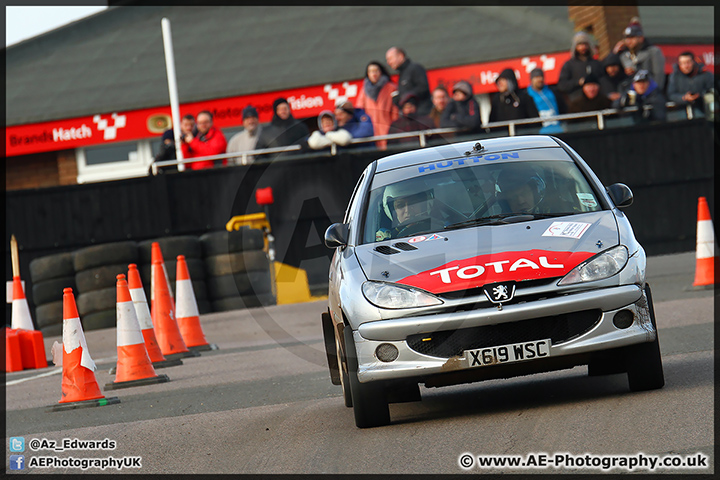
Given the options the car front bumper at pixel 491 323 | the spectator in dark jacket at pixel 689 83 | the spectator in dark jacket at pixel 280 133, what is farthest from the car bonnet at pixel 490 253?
the spectator in dark jacket at pixel 689 83

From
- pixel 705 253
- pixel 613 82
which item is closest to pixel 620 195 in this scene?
pixel 705 253

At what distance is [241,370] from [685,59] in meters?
12.4

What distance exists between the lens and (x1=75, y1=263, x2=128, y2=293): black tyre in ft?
53.9

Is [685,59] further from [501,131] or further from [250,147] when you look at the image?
[250,147]

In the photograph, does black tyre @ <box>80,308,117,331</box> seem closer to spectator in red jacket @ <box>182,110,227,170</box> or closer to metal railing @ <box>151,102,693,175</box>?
metal railing @ <box>151,102,693,175</box>

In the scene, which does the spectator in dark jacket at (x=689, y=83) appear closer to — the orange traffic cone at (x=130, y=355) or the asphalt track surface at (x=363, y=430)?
the asphalt track surface at (x=363, y=430)

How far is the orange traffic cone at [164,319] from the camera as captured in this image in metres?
11.9

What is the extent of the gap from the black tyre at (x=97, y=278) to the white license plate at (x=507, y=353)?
1101cm

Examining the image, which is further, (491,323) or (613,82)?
(613,82)

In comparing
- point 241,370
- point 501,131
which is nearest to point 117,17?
point 501,131

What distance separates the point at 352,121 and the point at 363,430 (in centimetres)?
1305

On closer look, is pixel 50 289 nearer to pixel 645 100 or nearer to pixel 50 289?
pixel 50 289

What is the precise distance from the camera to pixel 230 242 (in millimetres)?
17375

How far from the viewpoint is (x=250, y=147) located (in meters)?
19.2
